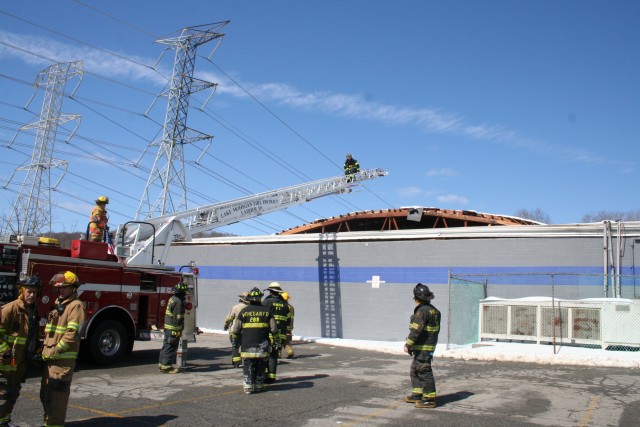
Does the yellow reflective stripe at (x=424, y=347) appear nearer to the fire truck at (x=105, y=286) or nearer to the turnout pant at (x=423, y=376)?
the turnout pant at (x=423, y=376)

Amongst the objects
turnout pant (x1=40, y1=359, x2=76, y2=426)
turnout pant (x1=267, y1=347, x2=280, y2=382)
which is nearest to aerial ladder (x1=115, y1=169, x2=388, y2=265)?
turnout pant (x1=267, y1=347, x2=280, y2=382)

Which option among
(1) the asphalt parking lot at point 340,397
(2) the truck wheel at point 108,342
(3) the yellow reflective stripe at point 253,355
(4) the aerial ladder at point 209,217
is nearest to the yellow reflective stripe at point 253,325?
(3) the yellow reflective stripe at point 253,355

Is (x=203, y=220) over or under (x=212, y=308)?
over

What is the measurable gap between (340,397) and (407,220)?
1690 cm

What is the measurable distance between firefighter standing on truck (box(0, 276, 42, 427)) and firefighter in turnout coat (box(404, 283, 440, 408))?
4765 millimetres

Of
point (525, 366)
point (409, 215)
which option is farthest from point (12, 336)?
point (409, 215)

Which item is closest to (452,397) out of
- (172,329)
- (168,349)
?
(172,329)

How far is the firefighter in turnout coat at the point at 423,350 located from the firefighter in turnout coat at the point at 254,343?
2225 mm

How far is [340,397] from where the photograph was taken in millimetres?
8469

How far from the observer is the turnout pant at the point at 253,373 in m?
8.60

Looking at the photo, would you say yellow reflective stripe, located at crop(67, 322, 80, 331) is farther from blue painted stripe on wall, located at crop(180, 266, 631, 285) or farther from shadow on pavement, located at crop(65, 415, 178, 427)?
blue painted stripe on wall, located at crop(180, 266, 631, 285)

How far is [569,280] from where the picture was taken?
702 inches

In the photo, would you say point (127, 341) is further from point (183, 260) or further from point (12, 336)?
point (183, 260)

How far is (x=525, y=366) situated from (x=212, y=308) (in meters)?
14.9
